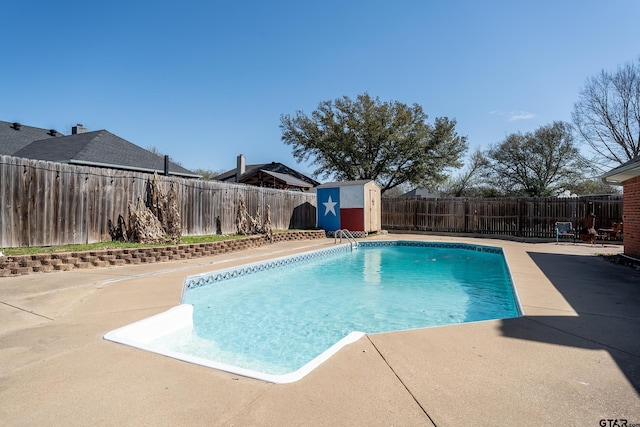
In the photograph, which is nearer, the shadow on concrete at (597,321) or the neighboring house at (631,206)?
the shadow on concrete at (597,321)

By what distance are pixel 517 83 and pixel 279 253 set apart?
11.2m

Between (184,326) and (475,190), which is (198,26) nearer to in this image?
(184,326)

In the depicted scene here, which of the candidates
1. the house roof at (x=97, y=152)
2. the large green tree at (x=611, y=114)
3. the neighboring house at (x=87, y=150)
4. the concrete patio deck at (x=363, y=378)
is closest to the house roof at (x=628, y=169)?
the concrete patio deck at (x=363, y=378)

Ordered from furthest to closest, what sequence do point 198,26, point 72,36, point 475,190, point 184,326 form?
point 475,190 → point 198,26 → point 72,36 → point 184,326

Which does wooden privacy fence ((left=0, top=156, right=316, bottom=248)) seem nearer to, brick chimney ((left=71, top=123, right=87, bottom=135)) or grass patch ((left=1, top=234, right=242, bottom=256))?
grass patch ((left=1, top=234, right=242, bottom=256))

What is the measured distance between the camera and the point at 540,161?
76.0ft

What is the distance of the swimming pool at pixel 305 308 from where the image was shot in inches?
138

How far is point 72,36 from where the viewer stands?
A: 35.8 feet

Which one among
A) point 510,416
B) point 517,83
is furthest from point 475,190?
point 510,416

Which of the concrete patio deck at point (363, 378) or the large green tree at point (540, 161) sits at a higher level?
the large green tree at point (540, 161)

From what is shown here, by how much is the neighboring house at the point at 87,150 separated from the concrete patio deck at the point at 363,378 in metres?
9.42

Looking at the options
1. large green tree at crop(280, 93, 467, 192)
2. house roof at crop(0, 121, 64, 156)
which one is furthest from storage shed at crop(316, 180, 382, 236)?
house roof at crop(0, 121, 64, 156)

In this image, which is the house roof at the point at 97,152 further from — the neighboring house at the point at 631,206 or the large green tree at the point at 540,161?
the large green tree at the point at 540,161

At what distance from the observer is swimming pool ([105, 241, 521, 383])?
351cm
